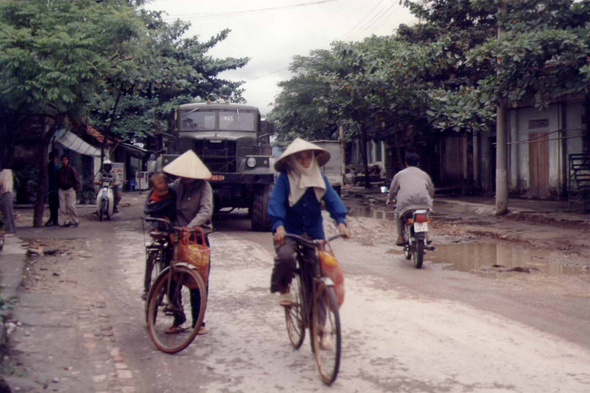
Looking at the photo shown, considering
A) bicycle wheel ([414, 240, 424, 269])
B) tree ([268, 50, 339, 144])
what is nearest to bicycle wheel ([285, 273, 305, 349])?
bicycle wheel ([414, 240, 424, 269])

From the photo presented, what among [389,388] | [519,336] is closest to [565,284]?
[519,336]

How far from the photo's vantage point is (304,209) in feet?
17.8

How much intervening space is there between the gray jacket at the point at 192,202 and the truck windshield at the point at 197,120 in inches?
380

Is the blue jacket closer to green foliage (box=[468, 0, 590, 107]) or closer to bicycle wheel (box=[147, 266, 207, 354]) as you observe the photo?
bicycle wheel (box=[147, 266, 207, 354])

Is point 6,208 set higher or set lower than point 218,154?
lower

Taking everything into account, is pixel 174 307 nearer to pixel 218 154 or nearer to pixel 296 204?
pixel 296 204

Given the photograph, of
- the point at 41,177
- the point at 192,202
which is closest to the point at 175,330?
the point at 192,202

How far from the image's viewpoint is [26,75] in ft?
40.2

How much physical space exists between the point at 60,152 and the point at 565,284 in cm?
Result: 2196

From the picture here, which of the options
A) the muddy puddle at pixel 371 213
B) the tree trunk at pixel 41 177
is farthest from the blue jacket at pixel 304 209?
the muddy puddle at pixel 371 213

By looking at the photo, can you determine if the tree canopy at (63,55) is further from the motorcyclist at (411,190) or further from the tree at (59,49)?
the motorcyclist at (411,190)

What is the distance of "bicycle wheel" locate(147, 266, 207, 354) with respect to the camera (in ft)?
17.7

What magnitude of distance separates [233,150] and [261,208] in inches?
68.6

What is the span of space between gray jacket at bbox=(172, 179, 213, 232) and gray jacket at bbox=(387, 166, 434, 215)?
4454 mm
